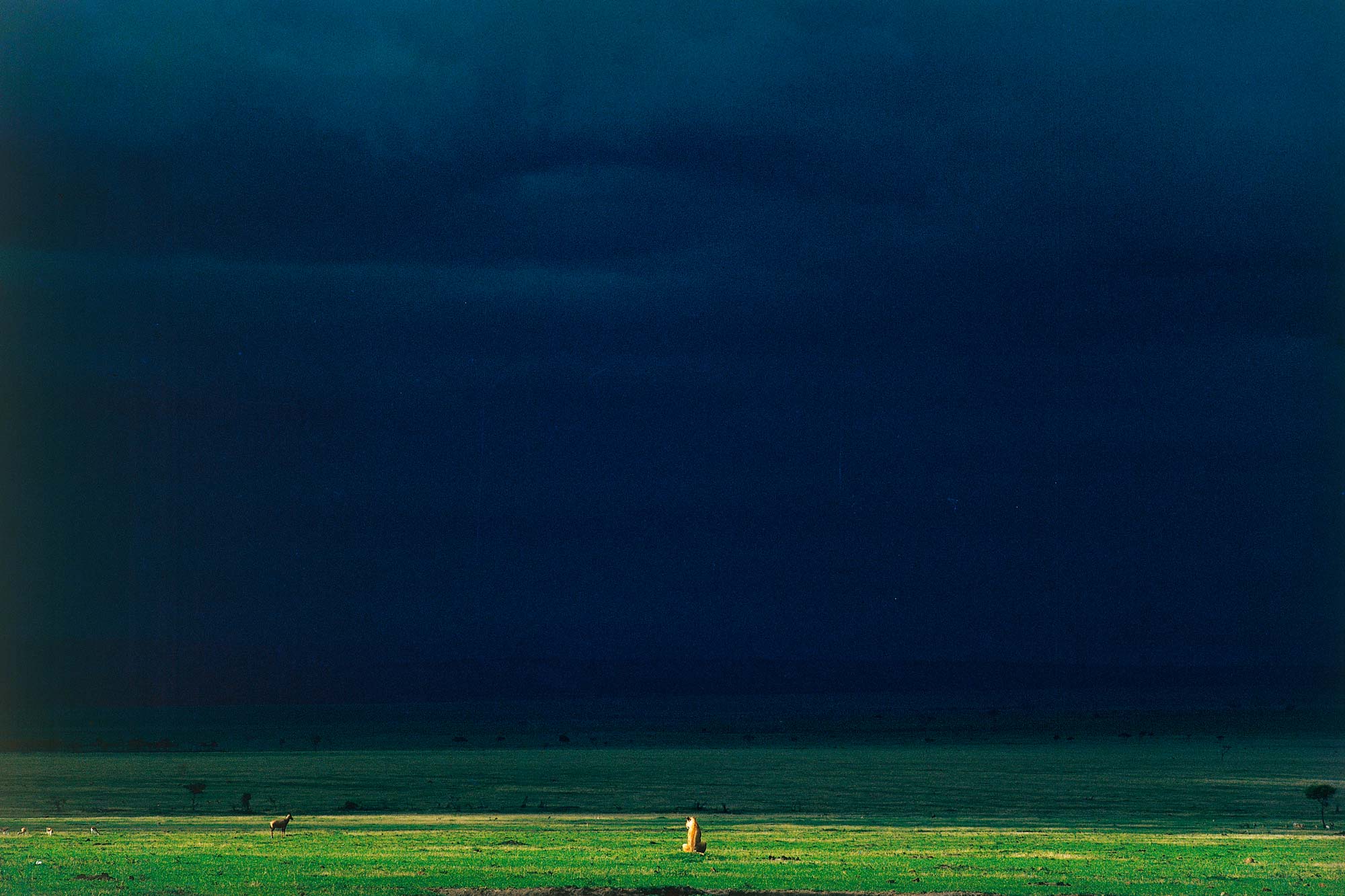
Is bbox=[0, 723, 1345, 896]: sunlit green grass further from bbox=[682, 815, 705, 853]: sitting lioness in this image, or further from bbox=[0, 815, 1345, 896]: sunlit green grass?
bbox=[682, 815, 705, 853]: sitting lioness

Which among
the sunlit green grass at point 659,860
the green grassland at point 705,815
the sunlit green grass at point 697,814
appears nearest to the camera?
the sunlit green grass at point 659,860

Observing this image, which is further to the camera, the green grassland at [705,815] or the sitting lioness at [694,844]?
the sitting lioness at [694,844]

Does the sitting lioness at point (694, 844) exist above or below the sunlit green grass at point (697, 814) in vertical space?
above

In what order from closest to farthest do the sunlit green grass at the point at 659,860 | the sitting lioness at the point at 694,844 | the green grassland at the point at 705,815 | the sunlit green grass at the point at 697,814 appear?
the sunlit green grass at the point at 659,860 < the sunlit green grass at the point at 697,814 < the green grassland at the point at 705,815 < the sitting lioness at the point at 694,844

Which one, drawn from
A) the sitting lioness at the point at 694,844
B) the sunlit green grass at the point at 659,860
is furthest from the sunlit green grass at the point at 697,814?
the sitting lioness at the point at 694,844

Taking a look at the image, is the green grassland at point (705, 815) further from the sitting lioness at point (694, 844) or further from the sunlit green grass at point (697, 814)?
the sitting lioness at point (694, 844)

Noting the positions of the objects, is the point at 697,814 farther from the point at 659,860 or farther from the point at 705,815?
the point at 659,860

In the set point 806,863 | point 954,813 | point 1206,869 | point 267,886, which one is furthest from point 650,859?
point 954,813

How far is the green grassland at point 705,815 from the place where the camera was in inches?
1294

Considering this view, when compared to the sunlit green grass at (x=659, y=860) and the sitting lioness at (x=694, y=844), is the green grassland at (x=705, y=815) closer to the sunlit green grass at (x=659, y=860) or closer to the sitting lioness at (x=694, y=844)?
the sunlit green grass at (x=659, y=860)

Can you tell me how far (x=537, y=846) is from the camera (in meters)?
41.8

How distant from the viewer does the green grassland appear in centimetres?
3288

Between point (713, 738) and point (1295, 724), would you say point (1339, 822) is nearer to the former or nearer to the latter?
point (713, 738)

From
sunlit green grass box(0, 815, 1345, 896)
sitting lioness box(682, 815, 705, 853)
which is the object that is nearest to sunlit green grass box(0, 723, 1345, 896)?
sunlit green grass box(0, 815, 1345, 896)
